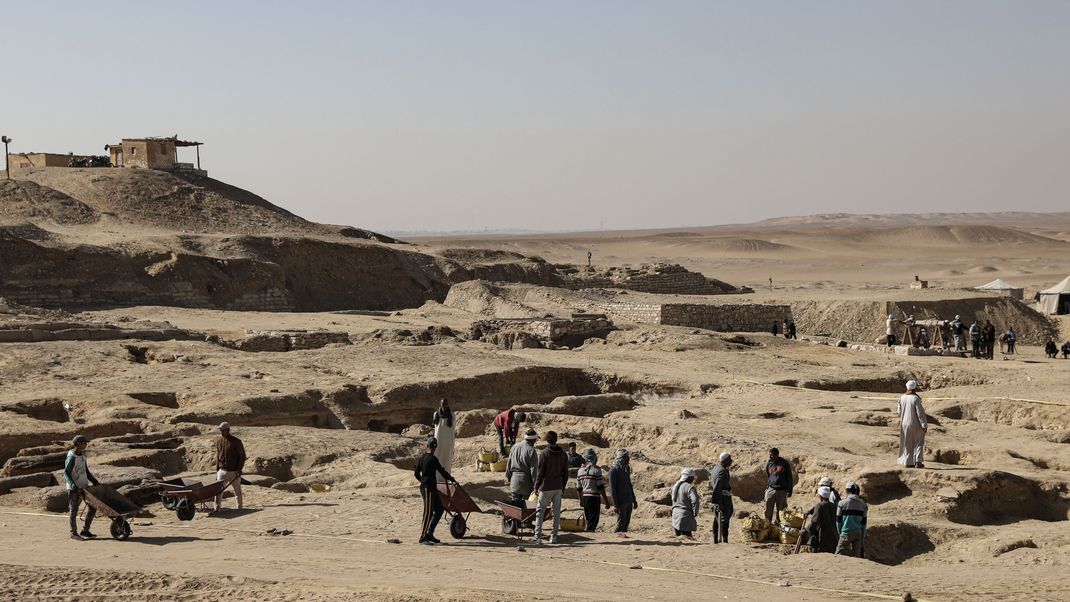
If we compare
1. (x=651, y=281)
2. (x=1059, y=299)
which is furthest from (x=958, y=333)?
(x=651, y=281)

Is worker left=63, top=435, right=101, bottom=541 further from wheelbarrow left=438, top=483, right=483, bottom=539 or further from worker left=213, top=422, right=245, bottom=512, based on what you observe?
wheelbarrow left=438, top=483, right=483, bottom=539

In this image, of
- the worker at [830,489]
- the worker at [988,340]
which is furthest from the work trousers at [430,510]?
the worker at [988,340]

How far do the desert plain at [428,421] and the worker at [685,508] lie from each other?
17 cm

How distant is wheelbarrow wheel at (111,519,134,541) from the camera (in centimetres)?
1033

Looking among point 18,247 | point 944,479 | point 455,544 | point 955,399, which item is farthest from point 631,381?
point 18,247

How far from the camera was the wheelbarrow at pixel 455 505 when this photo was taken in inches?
411

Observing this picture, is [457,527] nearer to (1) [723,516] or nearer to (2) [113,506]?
(1) [723,516]

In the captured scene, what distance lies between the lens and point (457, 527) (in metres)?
10.5

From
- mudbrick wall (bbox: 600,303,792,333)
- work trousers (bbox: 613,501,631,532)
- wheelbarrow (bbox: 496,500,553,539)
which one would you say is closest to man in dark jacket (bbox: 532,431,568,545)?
wheelbarrow (bbox: 496,500,553,539)

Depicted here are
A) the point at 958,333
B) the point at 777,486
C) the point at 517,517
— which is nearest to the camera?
the point at 517,517

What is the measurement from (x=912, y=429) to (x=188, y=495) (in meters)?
7.51

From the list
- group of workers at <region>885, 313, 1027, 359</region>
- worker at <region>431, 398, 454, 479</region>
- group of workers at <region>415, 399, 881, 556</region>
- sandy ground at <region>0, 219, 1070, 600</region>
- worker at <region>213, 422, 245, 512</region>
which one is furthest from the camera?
group of workers at <region>885, 313, 1027, 359</region>

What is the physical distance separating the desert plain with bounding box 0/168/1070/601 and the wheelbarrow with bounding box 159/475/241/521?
0.41ft

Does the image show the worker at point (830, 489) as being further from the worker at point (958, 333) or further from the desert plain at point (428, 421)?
the worker at point (958, 333)
